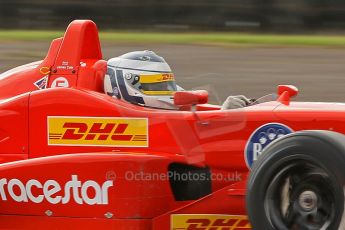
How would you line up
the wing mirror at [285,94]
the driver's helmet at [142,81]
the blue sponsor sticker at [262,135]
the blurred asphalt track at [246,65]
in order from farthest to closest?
the blurred asphalt track at [246,65] < the driver's helmet at [142,81] < the wing mirror at [285,94] < the blue sponsor sticker at [262,135]

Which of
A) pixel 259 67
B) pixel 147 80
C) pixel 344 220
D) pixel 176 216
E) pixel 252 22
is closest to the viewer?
pixel 344 220

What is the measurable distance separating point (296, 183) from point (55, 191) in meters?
1.48

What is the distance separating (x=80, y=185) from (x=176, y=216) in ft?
2.00

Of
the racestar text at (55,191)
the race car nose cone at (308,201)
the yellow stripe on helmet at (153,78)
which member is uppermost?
the yellow stripe on helmet at (153,78)

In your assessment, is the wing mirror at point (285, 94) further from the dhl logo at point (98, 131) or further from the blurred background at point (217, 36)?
the blurred background at point (217, 36)

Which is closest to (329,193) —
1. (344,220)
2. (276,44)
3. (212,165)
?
(344,220)

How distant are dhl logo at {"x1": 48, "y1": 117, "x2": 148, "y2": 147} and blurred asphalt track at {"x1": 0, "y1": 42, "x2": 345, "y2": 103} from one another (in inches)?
237

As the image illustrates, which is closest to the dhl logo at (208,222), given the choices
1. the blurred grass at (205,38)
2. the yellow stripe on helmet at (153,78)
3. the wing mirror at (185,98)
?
the wing mirror at (185,98)

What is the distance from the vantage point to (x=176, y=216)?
507cm

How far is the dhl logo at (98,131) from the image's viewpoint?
5387 mm

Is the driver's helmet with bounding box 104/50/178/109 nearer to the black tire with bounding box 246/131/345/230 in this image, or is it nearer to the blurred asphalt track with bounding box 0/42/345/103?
the black tire with bounding box 246/131/345/230

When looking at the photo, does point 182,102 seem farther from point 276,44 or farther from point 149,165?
point 276,44

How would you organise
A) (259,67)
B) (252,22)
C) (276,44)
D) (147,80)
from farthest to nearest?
(252,22) → (276,44) → (259,67) → (147,80)

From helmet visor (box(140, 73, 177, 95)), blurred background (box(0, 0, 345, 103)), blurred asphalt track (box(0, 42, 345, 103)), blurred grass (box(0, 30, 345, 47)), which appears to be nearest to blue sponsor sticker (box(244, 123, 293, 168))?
helmet visor (box(140, 73, 177, 95))
